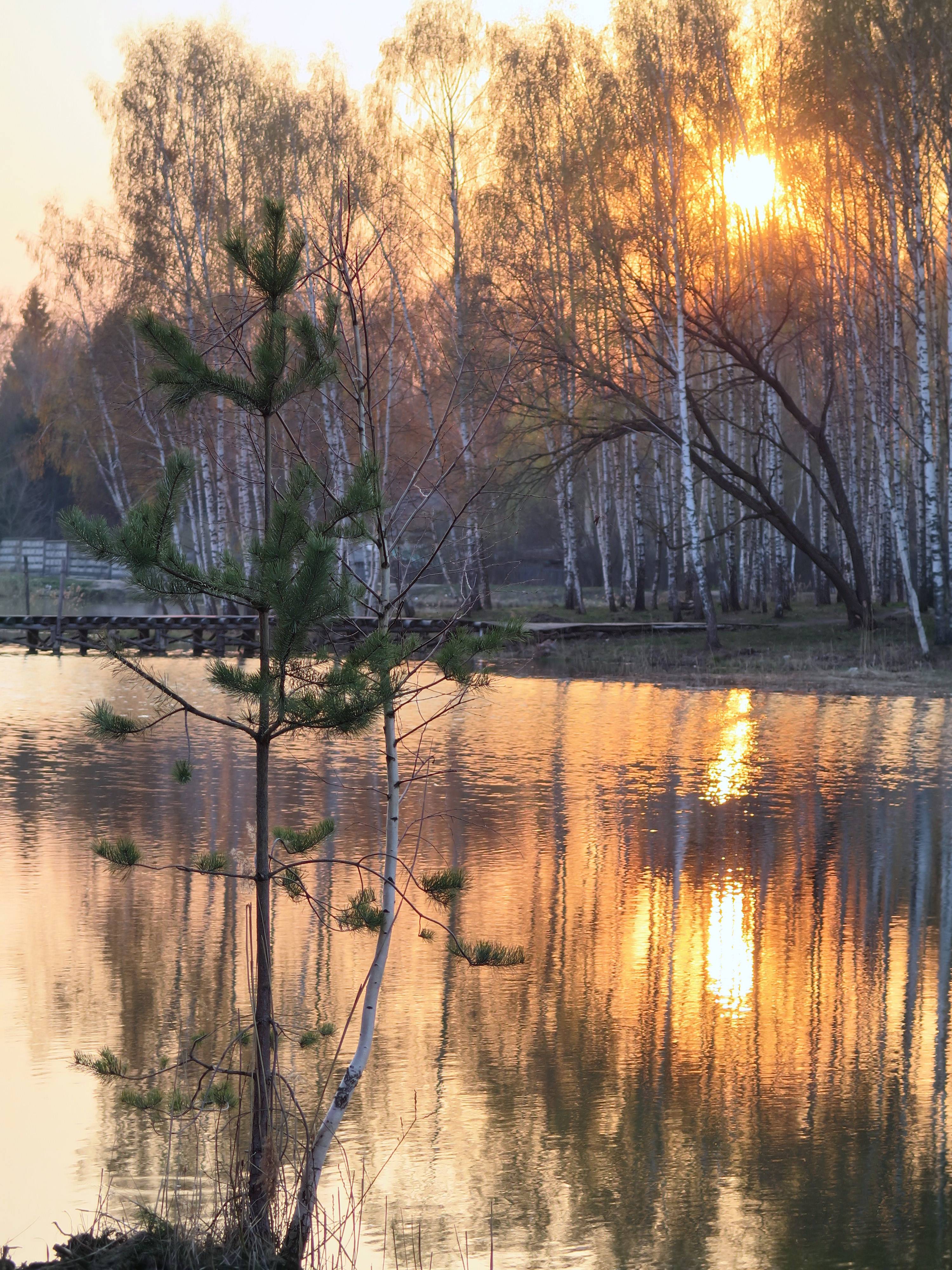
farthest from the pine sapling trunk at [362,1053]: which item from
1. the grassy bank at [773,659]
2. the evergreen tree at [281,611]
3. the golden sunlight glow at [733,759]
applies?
the grassy bank at [773,659]

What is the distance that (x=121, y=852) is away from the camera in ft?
14.4

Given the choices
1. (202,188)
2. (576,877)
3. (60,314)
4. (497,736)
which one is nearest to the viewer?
(576,877)

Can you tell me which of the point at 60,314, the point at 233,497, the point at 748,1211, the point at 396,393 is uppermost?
the point at 60,314

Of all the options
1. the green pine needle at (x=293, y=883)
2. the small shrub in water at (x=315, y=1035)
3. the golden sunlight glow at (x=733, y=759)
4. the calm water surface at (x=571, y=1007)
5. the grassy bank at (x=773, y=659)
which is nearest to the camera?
the small shrub in water at (x=315, y=1035)

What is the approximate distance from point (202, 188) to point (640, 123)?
12675mm

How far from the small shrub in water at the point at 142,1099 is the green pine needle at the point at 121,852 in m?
0.65

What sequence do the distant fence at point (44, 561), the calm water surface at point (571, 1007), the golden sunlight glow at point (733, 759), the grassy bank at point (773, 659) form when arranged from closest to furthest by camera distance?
the calm water surface at point (571, 1007) → the golden sunlight glow at point (733, 759) → the grassy bank at point (773, 659) → the distant fence at point (44, 561)

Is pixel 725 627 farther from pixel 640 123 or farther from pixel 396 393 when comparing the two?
pixel 396 393

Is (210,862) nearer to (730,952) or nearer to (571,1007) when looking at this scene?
(571,1007)

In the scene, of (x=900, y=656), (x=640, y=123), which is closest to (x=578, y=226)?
(x=640, y=123)

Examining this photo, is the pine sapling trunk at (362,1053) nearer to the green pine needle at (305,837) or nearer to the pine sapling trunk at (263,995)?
the pine sapling trunk at (263,995)

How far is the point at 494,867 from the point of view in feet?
31.4

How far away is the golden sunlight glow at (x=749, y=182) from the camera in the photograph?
86.1ft

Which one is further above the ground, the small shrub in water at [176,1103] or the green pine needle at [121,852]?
the green pine needle at [121,852]
